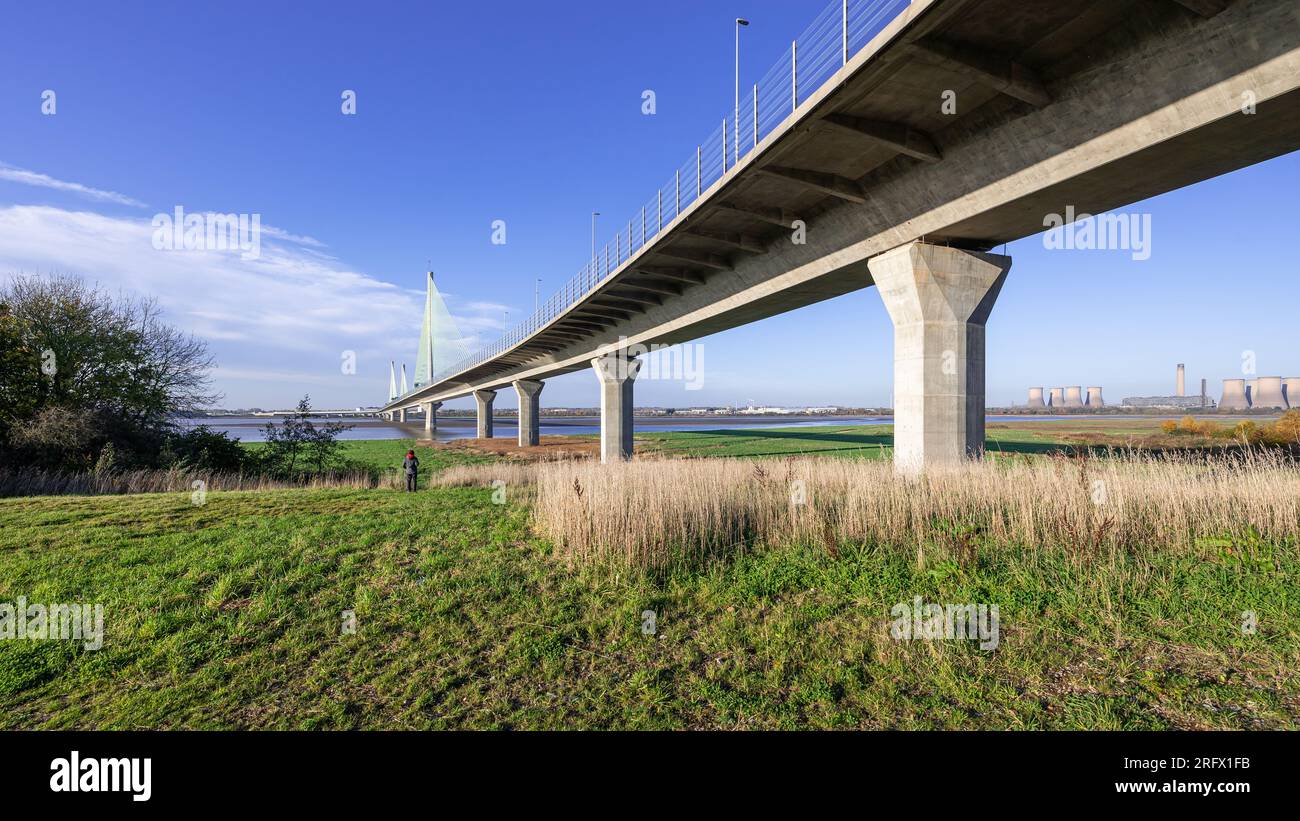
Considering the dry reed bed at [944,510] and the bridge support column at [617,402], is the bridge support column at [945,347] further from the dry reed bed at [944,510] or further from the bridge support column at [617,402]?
the bridge support column at [617,402]

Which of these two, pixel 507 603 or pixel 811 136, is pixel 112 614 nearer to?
pixel 507 603

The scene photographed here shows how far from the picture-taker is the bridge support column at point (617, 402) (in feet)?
105

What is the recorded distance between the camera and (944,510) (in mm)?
7438

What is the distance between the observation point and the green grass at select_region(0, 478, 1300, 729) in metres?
3.89

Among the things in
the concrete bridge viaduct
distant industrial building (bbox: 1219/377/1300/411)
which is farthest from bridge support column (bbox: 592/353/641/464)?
distant industrial building (bbox: 1219/377/1300/411)

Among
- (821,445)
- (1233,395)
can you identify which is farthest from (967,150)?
(1233,395)

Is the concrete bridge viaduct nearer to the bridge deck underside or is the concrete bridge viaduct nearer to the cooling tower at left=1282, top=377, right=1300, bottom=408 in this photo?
the bridge deck underside

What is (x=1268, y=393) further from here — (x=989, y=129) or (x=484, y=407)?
(x=484, y=407)

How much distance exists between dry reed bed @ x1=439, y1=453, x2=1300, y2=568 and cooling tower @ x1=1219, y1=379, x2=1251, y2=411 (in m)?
106

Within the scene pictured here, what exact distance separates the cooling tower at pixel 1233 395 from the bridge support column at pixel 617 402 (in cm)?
10007

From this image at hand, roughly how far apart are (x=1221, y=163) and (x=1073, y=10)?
148 inches
